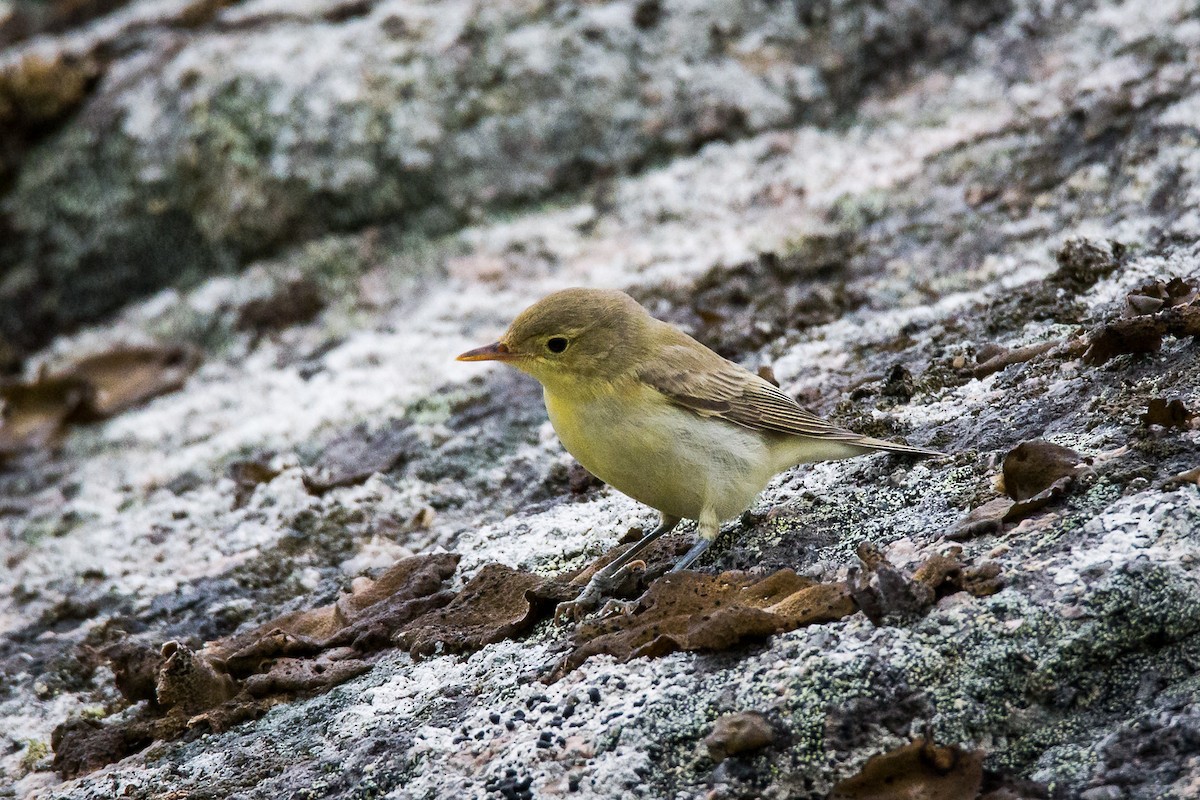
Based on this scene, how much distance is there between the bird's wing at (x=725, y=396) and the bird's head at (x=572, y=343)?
0.12 metres

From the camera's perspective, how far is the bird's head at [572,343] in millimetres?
4602

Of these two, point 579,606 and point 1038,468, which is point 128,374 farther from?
point 1038,468

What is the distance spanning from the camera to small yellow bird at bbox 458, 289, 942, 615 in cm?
436

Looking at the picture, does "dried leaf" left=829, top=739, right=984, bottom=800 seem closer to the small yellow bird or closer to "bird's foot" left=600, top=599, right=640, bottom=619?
"bird's foot" left=600, top=599, right=640, bottom=619

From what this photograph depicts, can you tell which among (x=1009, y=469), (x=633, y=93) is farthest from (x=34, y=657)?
(x=633, y=93)

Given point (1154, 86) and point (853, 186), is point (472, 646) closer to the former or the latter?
point (853, 186)

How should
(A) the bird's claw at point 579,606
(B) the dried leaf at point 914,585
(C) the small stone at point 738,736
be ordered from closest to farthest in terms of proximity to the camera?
(C) the small stone at point 738,736 → (B) the dried leaf at point 914,585 → (A) the bird's claw at point 579,606

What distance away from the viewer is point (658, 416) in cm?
448

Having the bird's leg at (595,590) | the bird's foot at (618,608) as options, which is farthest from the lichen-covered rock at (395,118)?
the bird's foot at (618,608)

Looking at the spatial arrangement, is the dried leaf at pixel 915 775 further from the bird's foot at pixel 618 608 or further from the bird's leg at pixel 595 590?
the bird's leg at pixel 595 590

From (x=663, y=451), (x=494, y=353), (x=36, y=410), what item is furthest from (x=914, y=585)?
(x=36, y=410)

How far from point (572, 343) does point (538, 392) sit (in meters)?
1.61

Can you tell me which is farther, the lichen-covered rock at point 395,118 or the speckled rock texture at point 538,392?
the lichen-covered rock at point 395,118

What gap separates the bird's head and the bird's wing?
0.12 m
